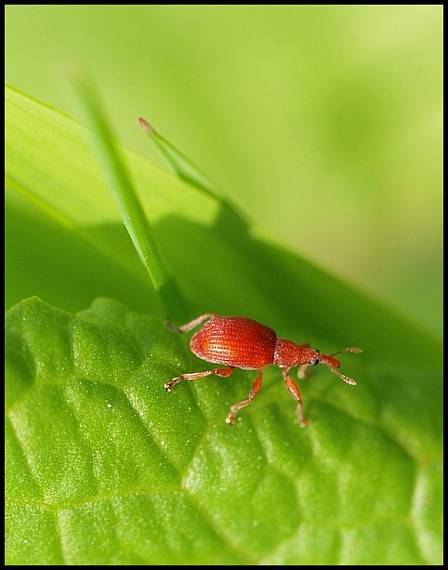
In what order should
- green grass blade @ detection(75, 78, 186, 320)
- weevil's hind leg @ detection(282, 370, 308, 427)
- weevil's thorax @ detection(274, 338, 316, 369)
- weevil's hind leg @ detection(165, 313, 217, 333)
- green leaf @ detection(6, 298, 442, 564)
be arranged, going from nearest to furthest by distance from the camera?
green grass blade @ detection(75, 78, 186, 320), green leaf @ detection(6, 298, 442, 564), weevil's hind leg @ detection(165, 313, 217, 333), weevil's hind leg @ detection(282, 370, 308, 427), weevil's thorax @ detection(274, 338, 316, 369)

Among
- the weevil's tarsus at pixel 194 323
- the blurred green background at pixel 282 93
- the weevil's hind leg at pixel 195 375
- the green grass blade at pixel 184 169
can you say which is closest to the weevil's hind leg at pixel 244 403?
the weevil's hind leg at pixel 195 375

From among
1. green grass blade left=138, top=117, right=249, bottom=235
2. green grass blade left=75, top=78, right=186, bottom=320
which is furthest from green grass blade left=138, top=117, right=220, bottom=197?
green grass blade left=75, top=78, right=186, bottom=320

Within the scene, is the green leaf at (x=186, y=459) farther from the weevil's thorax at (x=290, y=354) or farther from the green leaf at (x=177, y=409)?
the weevil's thorax at (x=290, y=354)

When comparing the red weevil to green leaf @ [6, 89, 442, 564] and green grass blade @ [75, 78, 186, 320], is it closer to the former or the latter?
green leaf @ [6, 89, 442, 564]

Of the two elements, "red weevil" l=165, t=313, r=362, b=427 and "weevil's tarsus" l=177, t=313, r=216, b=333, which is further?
"red weevil" l=165, t=313, r=362, b=427

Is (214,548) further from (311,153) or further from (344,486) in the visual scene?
(311,153)

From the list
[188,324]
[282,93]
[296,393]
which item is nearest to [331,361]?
[296,393]

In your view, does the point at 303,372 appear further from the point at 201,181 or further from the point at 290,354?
the point at 201,181
